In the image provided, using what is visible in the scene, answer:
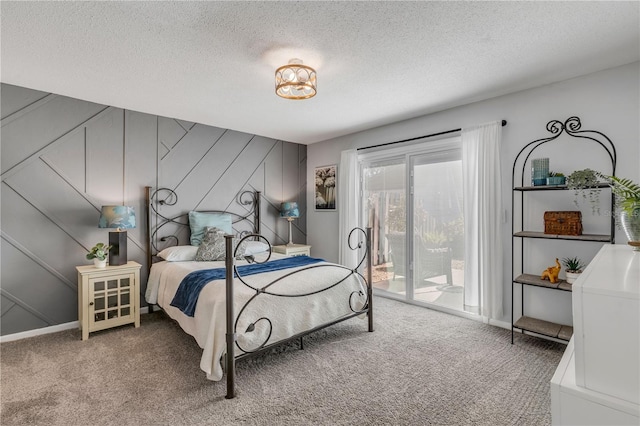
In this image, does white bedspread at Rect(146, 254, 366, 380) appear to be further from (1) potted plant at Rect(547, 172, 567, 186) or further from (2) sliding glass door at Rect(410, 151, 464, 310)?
(1) potted plant at Rect(547, 172, 567, 186)

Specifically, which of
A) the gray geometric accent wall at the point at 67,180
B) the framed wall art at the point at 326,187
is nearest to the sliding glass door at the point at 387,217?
the framed wall art at the point at 326,187

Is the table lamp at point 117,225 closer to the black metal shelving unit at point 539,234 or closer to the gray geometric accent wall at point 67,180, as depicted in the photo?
the gray geometric accent wall at point 67,180

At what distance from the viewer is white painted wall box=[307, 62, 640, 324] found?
2676 millimetres

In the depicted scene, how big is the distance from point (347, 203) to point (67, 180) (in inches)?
142

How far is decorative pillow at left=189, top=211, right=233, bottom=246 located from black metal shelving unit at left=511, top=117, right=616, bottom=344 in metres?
3.62

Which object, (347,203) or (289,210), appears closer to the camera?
(347,203)

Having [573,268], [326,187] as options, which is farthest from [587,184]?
[326,187]

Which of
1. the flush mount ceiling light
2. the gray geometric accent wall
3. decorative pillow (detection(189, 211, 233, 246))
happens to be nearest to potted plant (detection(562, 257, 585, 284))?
the flush mount ceiling light

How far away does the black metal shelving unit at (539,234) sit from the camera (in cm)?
273

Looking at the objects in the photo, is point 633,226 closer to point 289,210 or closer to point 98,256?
point 289,210

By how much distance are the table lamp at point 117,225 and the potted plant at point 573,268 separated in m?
4.43

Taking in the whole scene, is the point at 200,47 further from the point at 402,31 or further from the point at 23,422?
the point at 23,422

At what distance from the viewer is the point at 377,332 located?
10.9 ft

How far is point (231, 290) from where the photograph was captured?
2.24m
